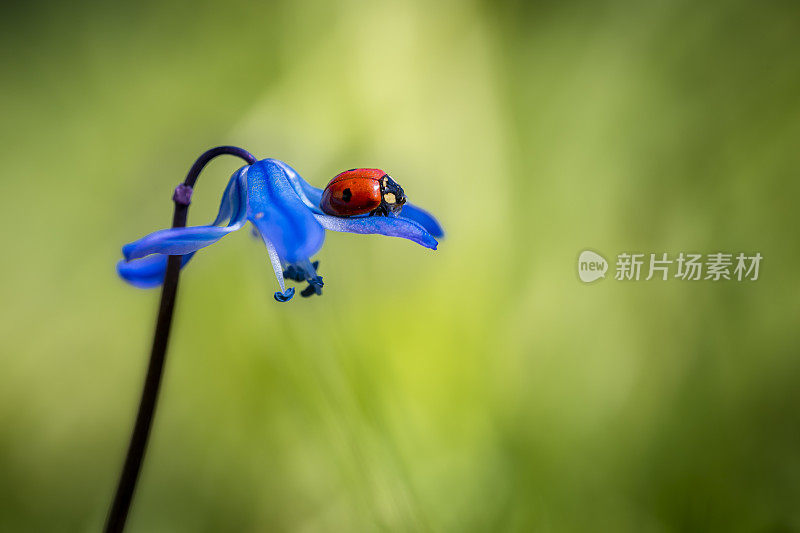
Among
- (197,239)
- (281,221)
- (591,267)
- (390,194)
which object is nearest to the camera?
(197,239)

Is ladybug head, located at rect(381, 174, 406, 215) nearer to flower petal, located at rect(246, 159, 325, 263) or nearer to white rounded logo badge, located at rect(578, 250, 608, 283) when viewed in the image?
flower petal, located at rect(246, 159, 325, 263)

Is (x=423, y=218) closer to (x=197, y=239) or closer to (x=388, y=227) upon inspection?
(x=388, y=227)

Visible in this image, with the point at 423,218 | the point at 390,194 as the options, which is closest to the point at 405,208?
the point at 423,218

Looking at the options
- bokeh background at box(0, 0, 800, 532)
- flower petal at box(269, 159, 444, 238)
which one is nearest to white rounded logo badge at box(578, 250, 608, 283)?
bokeh background at box(0, 0, 800, 532)

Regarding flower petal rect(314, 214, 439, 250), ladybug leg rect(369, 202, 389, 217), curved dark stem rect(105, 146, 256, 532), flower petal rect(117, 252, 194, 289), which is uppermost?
ladybug leg rect(369, 202, 389, 217)

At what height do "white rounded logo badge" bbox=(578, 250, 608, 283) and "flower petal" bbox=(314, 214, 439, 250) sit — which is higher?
"white rounded logo badge" bbox=(578, 250, 608, 283)

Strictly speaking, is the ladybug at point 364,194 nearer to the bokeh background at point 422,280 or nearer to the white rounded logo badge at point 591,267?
the bokeh background at point 422,280
